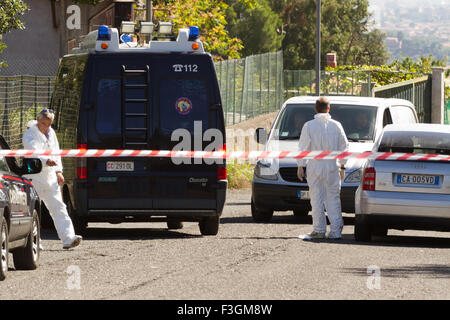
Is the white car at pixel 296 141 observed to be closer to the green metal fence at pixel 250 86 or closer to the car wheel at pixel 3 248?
the car wheel at pixel 3 248

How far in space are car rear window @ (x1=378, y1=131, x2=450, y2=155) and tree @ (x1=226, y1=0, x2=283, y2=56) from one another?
213ft

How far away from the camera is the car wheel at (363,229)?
15.3 meters

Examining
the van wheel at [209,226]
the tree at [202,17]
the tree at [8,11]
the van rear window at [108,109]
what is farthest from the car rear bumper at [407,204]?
the tree at [202,17]

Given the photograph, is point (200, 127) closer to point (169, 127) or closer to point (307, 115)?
point (169, 127)

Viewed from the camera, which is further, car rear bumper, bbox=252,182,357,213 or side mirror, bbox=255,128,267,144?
side mirror, bbox=255,128,267,144

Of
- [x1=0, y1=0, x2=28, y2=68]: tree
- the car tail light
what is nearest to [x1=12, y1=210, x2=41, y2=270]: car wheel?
the car tail light

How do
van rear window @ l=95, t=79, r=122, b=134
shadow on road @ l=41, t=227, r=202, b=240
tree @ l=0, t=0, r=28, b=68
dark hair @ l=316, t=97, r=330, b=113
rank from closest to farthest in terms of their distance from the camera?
van rear window @ l=95, t=79, r=122, b=134, dark hair @ l=316, t=97, r=330, b=113, shadow on road @ l=41, t=227, r=202, b=240, tree @ l=0, t=0, r=28, b=68

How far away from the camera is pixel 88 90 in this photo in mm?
15539

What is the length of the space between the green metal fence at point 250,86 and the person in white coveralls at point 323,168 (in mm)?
19520

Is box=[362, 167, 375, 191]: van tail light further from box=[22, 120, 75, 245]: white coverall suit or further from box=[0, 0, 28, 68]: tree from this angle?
box=[0, 0, 28, 68]: tree

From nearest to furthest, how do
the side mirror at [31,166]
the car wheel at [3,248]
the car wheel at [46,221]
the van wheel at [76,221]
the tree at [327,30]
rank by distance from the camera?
the car wheel at [3,248]
the side mirror at [31,166]
the van wheel at [76,221]
the car wheel at [46,221]
the tree at [327,30]

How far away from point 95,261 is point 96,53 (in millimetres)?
3746

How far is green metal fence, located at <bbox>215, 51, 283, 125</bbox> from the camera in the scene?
123 ft

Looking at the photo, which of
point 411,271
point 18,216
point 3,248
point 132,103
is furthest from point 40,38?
point 3,248
